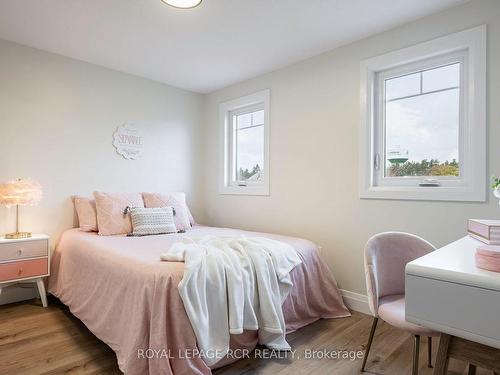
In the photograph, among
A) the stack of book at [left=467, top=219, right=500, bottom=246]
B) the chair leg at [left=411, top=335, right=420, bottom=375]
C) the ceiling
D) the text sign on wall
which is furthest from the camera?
the text sign on wall

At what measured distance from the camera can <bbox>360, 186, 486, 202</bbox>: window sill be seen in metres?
2.04

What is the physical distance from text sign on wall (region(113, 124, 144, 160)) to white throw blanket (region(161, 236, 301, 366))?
1.77m

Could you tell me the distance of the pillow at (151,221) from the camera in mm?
2824

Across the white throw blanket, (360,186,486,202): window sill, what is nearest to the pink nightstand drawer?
the white throw blanket

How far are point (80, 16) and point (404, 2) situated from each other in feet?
7.75

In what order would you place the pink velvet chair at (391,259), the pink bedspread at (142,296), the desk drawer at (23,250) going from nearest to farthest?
the pink bedspread at (142,296) < the pink velvet chair at (391,259) < the desk drawer at (23,250)

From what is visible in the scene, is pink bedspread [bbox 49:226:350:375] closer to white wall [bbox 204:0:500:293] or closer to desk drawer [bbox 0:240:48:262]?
desk drawer [bbox 0:240:48:262]

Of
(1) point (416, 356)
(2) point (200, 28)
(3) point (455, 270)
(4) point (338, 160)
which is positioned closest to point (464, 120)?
(4) point (338, 160)

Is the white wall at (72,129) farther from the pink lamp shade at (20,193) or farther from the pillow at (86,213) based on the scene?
the pink lamp shade at (20,193)

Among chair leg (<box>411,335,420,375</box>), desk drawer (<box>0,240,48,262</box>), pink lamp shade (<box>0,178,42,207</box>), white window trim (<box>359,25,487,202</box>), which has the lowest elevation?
chair leg (<box>411,335,420,375</box>)

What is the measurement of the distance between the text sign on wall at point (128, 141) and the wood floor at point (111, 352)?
5.58 ft

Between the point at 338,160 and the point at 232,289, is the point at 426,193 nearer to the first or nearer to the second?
the point at 338,160

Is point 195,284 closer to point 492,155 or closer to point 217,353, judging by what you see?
point 217,353

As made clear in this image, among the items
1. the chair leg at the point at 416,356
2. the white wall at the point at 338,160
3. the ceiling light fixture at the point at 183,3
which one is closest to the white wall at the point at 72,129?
the white wall at the point at 338,160
